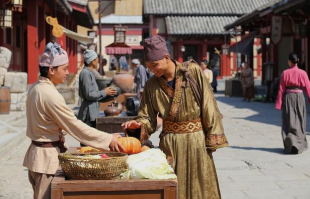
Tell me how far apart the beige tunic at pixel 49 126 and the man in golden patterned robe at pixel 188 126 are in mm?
709

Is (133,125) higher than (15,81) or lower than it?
lower

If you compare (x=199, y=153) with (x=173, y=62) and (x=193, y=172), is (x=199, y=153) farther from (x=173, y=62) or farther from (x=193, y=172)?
(x=173, y=62)

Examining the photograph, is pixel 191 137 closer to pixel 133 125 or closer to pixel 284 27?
pixel 133 125

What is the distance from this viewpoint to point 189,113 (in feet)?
15.4

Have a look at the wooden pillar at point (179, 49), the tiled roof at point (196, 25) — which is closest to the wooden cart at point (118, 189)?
the tiled roof at point (196, 25)

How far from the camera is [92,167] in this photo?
358cm

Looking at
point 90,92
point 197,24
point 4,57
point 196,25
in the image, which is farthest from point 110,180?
point 197,24

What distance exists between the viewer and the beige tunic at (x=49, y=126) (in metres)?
4.08

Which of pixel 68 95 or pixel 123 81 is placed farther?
pixel 68 95

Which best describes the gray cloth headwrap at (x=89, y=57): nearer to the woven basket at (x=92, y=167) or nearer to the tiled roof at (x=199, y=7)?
the woven basket at (x=92, y=167)

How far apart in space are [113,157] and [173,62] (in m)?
1.33

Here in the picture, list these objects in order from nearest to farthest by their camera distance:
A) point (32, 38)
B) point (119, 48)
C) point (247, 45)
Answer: point (32, 38) < point (247, 45) < point (119, 48)

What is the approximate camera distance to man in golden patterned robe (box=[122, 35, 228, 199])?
469 cm

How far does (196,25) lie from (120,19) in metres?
13.5
